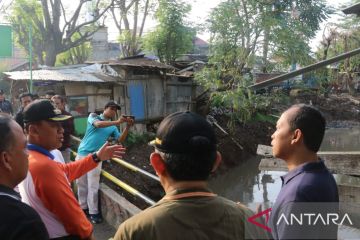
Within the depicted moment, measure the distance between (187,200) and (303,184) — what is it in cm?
77

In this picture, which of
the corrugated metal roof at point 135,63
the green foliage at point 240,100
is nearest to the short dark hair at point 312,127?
the green foliage at point 240,100

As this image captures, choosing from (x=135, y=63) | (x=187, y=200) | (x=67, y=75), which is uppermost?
(x=135, y=63)

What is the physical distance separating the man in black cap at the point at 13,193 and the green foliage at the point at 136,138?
9.31 m

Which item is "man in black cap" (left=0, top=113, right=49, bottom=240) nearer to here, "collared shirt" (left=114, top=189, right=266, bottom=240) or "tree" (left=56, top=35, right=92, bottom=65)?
"collared shirt" (left=114, top=189, right=266, bottom=240)

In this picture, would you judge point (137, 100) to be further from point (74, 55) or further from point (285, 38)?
point (74, 55)

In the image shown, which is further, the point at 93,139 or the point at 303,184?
the point at 93,139

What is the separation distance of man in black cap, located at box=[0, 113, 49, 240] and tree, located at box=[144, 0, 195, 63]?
1517 centimetres

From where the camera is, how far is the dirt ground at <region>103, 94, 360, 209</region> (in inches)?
362

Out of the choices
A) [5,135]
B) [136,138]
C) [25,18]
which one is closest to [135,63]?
[136,138]

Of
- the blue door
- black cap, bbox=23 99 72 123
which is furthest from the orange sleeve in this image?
the blue door

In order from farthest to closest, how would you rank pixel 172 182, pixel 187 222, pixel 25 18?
pixel 25 18 → pixel 172 182 → pixel 187 222

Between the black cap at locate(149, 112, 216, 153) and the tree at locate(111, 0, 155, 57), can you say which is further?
the tree at locate(111, 0, 155, 57)

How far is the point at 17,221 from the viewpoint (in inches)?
56.1

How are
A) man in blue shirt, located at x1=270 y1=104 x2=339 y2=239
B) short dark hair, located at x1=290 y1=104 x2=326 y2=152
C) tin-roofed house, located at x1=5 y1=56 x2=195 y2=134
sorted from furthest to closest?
tin-roofed house, located at x1=5 y1=56 x2=195 y2=134, short dark hair, located at x1=290 y1=104 x2=326 y2=152, man in blue shirt, located at x1=270 y1=104 x2=339 y2=239
